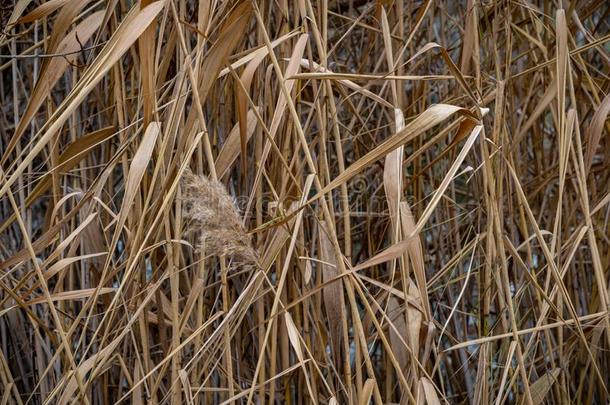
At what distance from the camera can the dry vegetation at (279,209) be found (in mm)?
956

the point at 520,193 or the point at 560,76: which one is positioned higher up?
the point at 560,76

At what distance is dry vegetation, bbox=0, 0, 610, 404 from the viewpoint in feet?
3.14

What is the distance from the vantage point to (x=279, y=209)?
0.95m

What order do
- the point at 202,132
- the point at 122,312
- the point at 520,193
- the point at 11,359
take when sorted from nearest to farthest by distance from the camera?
the point at 202,132 → the point at 520,193 → the point at 122,312 → the point at 11,359

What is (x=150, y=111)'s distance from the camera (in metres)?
0.97

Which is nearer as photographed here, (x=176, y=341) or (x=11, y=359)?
(x=176, y=341)

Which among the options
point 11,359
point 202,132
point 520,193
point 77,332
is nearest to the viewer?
point 202,132

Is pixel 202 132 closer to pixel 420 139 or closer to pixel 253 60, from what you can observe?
pixel 253 60

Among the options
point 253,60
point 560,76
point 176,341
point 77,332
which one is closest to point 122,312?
point 77,332

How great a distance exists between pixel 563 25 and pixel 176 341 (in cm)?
65

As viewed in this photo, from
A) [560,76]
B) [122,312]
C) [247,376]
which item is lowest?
[247,376]

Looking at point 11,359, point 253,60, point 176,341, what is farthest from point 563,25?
point 11,359

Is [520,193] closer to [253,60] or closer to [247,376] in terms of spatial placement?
[253,60]

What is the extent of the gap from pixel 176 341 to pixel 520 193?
483mm
